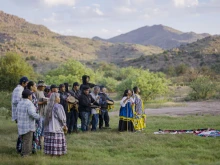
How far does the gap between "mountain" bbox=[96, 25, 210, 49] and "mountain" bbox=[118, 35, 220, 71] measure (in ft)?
218

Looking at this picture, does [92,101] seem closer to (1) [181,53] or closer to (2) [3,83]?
(2) [3,83]

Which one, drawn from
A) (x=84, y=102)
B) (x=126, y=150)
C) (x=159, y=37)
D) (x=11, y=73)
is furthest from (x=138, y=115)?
(x=159, y=37)

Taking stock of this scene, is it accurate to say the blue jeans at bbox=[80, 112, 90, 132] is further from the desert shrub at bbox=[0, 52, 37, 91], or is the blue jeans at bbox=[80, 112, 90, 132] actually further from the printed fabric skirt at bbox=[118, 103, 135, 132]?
the desert shrub at bbox=[0, 52, 37, 91]

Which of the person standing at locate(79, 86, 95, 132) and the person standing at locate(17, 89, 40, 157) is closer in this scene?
the person standing at locate(17, 89, 40, 157)

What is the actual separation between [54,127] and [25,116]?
2.44 feet

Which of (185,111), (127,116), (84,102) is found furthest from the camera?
(185,111)

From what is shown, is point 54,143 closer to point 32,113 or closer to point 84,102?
point 32,113

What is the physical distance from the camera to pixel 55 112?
28.6 feet

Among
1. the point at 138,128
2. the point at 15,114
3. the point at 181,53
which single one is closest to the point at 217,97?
the point at 138,128

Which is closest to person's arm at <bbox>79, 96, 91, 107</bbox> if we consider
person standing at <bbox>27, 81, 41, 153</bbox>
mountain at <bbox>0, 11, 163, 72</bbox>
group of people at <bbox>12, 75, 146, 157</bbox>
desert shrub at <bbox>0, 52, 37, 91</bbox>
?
group of people at <bbox>12, 75, 146, 157</bbox>

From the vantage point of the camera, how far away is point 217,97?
1046 inches

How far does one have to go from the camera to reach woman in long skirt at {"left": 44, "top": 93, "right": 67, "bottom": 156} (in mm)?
8711

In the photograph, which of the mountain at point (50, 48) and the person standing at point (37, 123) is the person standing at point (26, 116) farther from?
the mountain at point (50, 48)

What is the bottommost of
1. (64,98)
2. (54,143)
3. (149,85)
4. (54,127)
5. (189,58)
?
(54,143)
